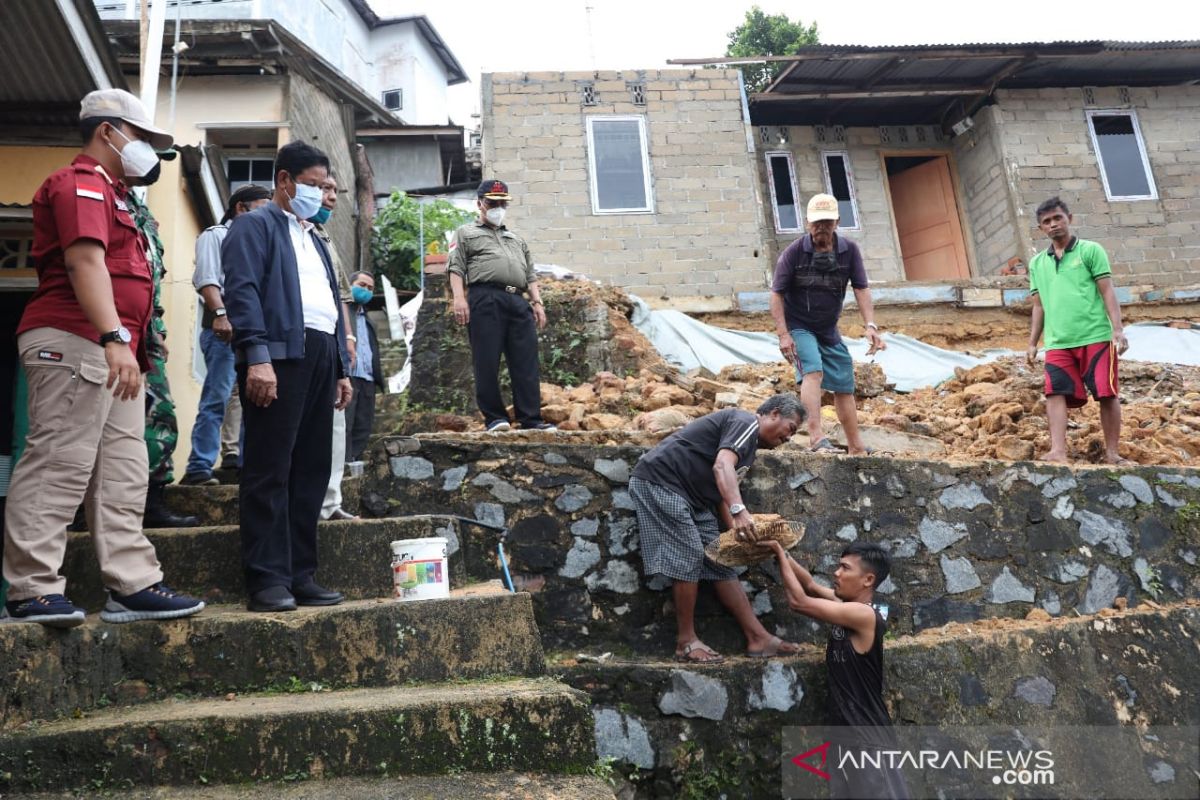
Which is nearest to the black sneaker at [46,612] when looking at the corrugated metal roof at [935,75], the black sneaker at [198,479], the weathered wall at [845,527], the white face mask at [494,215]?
the weathered wall at [845,527]

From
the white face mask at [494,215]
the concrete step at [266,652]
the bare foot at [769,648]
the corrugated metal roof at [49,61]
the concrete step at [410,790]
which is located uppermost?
the corrugated metal roof at [49,61]

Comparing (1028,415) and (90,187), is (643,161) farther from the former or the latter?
(90,187)

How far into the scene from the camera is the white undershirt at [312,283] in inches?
145

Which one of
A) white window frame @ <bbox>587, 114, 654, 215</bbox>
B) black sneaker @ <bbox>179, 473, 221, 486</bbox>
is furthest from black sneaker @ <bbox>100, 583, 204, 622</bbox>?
white window frame @ <bbox>587, 114, 654, 215</bbox>

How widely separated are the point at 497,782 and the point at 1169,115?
14.4 m

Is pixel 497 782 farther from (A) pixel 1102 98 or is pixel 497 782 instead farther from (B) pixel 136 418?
(A) pixel 1102 98

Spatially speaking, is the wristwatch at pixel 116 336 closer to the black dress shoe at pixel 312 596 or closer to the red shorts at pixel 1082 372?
the black dress shoe at pixel 312 596

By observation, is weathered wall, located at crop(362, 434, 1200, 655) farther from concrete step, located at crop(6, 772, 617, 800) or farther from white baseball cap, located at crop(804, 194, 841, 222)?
concrete step, located at crop(6, 772, 617, 800)

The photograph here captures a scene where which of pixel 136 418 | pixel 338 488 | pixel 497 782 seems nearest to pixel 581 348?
pixel 338 488

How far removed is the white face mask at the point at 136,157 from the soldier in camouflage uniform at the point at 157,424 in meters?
0.77

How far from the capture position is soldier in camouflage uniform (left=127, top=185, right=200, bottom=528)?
13.5ft

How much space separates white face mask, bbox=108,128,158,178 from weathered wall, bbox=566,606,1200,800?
2577 mm

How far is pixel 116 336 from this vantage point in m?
2.94

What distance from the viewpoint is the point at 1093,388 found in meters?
5.49
